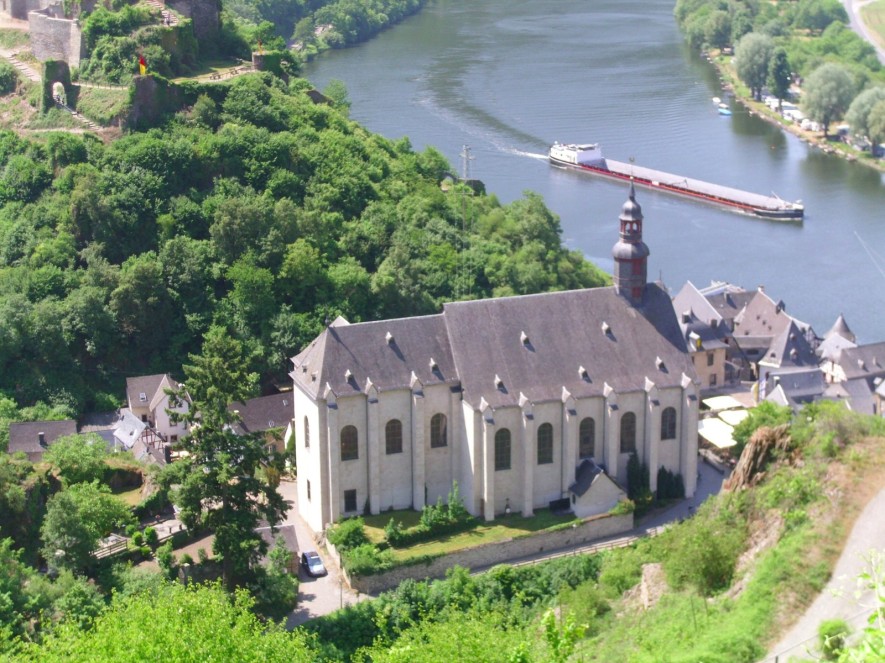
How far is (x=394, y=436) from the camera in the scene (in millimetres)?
52219

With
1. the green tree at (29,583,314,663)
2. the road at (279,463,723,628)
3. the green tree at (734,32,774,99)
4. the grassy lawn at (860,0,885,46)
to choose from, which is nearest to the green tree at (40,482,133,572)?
the road at (279,463,723,628)

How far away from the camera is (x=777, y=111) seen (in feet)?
440

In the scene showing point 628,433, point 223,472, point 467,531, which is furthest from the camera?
point 628,433

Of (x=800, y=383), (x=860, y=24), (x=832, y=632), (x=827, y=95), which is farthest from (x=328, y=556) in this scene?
(x=860, y=24)

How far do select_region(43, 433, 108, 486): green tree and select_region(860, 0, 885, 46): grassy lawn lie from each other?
126559 mm

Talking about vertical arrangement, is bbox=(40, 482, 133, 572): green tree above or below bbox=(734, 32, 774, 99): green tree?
below

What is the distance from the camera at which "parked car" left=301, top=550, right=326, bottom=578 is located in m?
49.4

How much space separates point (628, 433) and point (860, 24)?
127 m

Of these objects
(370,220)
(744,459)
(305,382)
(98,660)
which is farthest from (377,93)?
(98,660)

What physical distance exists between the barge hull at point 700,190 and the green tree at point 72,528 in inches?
2438

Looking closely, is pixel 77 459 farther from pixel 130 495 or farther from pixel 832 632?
pixel 832 632

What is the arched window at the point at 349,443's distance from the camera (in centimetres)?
5147

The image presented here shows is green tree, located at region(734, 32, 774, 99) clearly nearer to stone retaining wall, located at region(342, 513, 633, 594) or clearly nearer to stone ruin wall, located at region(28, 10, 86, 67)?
stone ruin wall, located at region(28, 10, 86, 67)

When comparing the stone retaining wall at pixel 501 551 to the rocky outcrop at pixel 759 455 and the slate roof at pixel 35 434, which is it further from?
the slate roof at pixel 35 434
